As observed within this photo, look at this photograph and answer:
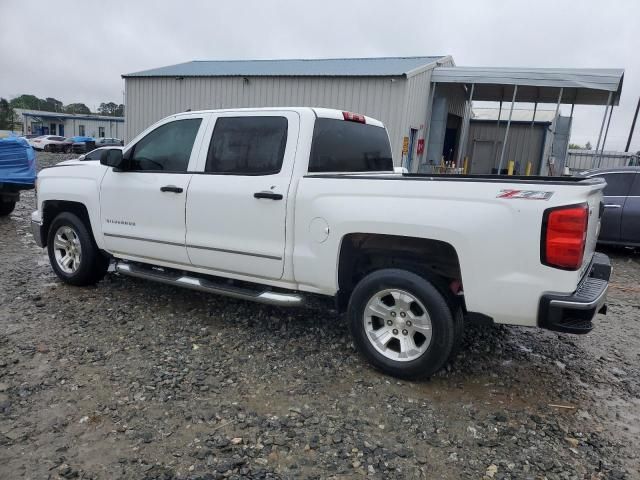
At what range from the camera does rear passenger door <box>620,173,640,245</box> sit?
8.19 m

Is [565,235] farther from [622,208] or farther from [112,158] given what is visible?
[622,208]

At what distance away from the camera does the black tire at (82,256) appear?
209 inches

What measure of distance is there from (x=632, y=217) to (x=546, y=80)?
24.9 feet

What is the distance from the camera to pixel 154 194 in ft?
15.4

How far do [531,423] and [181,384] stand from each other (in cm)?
235

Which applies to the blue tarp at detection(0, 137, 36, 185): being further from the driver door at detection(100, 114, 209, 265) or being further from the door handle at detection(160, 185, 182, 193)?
the door handle at detection(160, 185, 182, 193)

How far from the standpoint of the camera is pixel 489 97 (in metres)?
19.8

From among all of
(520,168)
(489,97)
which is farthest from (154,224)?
(520,168)

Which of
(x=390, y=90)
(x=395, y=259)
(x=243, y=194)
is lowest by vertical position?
(x=395, y=259)

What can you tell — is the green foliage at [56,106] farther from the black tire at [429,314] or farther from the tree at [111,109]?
the black tire at [429,314]

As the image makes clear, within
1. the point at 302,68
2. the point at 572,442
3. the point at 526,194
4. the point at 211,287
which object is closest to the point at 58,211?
the point at 211,287

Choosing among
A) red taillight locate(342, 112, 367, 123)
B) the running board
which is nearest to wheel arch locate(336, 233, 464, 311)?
the running board

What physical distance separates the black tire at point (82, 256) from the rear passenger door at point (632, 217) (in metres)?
7.79

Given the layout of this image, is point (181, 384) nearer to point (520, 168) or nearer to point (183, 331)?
point (183, 331)
